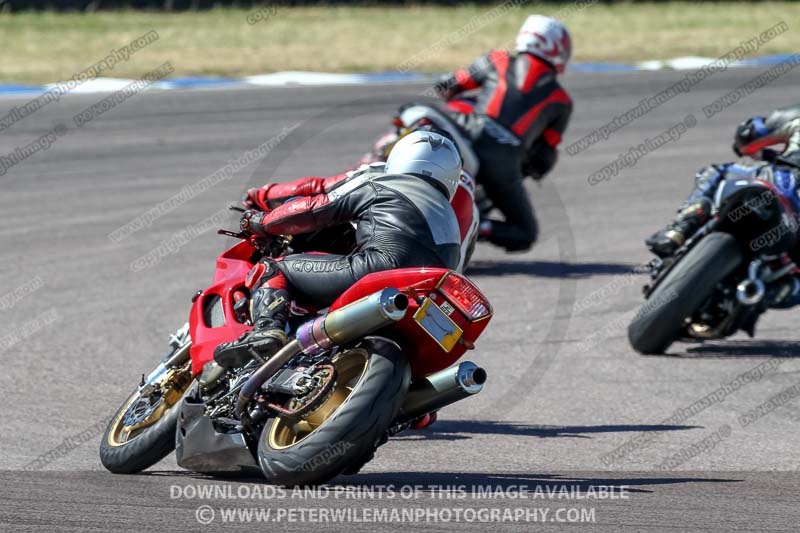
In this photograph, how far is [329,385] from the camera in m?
4.84

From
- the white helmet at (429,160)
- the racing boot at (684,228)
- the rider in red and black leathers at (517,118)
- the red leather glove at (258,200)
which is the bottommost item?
the rider in red and black leathers at (517,118)

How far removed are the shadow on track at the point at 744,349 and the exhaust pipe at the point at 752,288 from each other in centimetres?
44

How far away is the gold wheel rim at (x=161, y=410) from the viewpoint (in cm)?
562

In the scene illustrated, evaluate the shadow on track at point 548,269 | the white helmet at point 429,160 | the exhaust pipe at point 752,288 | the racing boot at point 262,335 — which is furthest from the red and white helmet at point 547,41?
the racing boot at point 262,335

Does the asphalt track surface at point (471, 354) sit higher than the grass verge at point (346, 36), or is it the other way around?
the asphalt track surface at point (471, 354)

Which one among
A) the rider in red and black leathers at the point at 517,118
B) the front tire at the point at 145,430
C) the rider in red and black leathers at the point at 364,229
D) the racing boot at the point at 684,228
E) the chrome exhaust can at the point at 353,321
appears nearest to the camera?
the chrome exhaust can at the point at 353,321

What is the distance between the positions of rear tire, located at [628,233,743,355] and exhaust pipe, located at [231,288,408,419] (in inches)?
138

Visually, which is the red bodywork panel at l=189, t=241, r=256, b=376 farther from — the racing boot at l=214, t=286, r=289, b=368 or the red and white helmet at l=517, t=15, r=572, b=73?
the red and white helmet at l=517, t=15, r=572, b=73

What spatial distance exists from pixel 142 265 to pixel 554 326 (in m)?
3.37

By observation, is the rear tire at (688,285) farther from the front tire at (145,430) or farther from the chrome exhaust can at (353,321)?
the chrome exhaust can at (353,321)

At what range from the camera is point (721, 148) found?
16.0 metres

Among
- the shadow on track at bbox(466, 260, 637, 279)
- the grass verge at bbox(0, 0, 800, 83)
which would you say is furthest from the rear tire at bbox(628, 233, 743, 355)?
the grass verge at bbox(0, 0, 800, 83)

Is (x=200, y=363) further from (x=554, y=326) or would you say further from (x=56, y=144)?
(x=56, y=144)

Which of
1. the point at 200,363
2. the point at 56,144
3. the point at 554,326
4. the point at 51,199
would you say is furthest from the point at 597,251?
the point at 200,363
